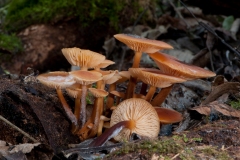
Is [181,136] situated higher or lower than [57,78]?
lower

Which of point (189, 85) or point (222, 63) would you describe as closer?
point (189, 85)

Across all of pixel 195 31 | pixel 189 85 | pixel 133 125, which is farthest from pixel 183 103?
pixel 195 31

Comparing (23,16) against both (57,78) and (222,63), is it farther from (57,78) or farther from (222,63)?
(57,78)

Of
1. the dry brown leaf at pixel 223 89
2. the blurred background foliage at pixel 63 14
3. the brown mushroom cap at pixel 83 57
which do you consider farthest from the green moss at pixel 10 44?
the dry brown leaf at pixel 223 89

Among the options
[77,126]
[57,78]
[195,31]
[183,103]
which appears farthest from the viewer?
[195,31]

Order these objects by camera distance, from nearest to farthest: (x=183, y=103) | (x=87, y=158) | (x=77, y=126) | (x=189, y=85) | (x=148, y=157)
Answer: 1. (x=148, y=157)
2. (x=87, y=158)
3. (x=77, y=126)
4. (x=183, y=103)
5. (x=189, y=85)

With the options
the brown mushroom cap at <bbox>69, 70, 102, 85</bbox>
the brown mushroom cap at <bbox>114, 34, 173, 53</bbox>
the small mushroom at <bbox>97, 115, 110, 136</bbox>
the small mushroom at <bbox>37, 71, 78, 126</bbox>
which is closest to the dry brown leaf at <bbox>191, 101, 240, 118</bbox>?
the brown mushroom cap at <bbox>114, 34, 173, 53</bbox>

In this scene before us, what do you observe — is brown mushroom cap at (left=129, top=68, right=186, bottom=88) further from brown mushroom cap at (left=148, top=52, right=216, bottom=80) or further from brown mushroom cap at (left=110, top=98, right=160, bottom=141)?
brown mushroom cap at (left=110, top=98, right=160, bottom=141)
